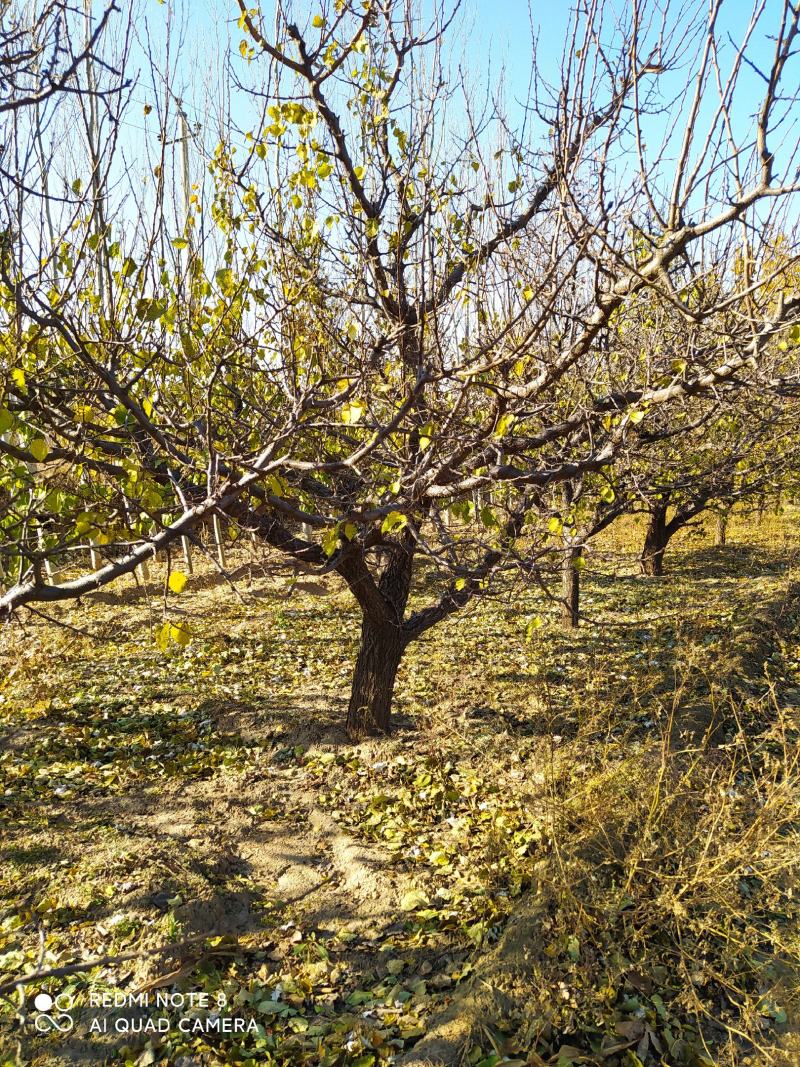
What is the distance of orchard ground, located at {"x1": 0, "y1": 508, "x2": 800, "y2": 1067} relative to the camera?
2963 mm

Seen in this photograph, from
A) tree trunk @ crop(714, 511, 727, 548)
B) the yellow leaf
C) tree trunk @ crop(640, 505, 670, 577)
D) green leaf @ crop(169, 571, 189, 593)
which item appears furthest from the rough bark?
tree trunk @ crop(714, 511, 727, 548)

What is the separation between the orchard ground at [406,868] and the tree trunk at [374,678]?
0.63ft

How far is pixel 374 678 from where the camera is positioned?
5508 millimetres

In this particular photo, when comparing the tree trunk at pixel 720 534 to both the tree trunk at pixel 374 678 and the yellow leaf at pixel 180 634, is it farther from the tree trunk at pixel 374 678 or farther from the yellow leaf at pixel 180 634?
the yellow leaf at pixel 180 634

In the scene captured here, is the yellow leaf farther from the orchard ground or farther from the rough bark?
the rough bark

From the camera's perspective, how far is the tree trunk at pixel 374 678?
5469 millimetres

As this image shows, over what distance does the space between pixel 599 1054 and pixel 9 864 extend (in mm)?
3445

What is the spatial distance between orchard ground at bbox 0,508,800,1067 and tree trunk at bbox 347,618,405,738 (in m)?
0.19

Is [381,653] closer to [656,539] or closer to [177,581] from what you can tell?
[177,581]

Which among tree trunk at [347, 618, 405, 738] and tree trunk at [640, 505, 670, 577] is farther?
tree trunk at [640, 505, 670, 577]

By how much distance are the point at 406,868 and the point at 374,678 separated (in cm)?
165

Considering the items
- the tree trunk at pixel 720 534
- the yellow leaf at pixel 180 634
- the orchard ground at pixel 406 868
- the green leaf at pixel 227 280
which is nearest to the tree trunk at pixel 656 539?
the tree trunk at pixel 720 534

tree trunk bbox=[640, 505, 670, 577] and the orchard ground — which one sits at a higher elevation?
tree trunk bbox=[640, 505, 670, 577]

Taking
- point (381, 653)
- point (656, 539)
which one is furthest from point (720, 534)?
point (381, 653)
